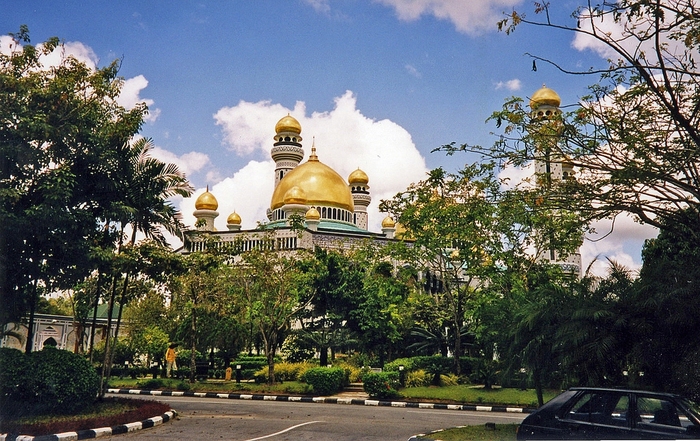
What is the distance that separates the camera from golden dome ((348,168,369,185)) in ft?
223

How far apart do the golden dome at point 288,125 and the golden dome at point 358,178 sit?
7433mm

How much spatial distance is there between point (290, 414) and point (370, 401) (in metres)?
4.49

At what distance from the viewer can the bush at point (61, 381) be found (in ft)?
40.3

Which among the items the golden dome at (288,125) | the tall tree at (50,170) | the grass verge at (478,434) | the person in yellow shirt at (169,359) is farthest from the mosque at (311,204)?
the grass verge at (478,434)

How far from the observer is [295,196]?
5488cm

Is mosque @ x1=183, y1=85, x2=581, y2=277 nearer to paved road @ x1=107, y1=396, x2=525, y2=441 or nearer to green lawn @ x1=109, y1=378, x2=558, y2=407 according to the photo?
green lawn @ x1=109, y1=378, x2=558, y2=407

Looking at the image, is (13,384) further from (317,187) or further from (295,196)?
(317,187)

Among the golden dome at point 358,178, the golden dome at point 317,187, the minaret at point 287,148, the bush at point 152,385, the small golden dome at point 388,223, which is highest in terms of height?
the minaret at point 287,148

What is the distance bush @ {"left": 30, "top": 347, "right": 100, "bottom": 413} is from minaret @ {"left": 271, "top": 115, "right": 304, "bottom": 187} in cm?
5305

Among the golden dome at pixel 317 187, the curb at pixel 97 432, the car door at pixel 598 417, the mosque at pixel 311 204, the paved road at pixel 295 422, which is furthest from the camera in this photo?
the golden dome at pixel 317 187

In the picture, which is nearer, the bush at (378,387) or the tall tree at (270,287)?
the bush at (378,387)

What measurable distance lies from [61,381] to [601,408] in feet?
32.6

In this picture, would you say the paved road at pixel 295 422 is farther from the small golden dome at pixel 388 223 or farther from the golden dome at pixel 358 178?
the golden dome at pixel 358 178

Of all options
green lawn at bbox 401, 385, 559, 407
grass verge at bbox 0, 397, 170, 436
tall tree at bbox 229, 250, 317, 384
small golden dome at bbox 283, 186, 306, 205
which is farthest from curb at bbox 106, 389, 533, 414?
small golden dome at bbox 283, 186, 306, 205
